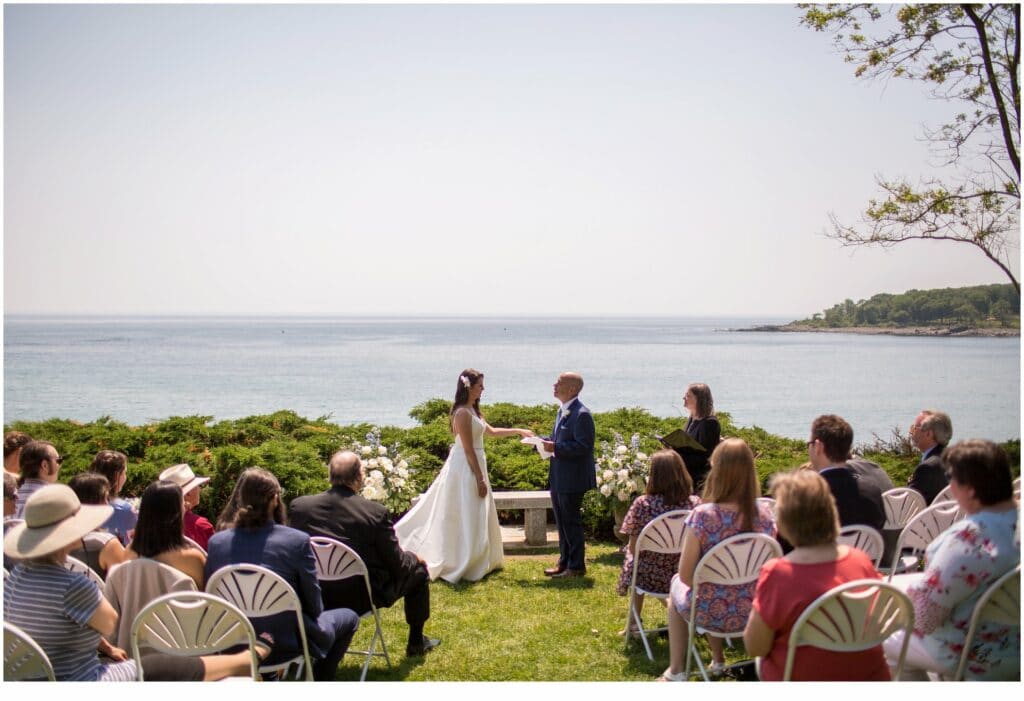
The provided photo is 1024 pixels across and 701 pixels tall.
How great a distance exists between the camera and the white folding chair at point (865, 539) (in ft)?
15.4

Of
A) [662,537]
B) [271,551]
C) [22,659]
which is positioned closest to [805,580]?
[662,537]

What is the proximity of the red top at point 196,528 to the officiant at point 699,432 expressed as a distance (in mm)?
3383

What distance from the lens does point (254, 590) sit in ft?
13.4

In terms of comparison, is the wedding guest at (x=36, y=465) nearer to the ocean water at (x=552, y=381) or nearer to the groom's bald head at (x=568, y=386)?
the groom's bald head at (x=568, y=386)

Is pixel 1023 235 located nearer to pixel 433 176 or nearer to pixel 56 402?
pixel 56 402

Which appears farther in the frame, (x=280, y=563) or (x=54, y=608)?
(x=280, y=563)

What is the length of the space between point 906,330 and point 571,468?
27.2 m

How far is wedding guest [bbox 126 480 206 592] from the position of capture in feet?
13.4

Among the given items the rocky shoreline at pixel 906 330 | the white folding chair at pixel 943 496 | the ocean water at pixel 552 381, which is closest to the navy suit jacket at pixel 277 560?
the white folding chair at pixel 943 496

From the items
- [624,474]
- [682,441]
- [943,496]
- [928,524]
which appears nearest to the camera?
[928,524]

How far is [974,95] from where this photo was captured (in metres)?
10.5

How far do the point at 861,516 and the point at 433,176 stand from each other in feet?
132

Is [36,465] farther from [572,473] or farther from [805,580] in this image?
[805,580]

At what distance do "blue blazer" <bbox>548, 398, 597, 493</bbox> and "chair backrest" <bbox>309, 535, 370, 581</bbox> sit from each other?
8.70 feet
